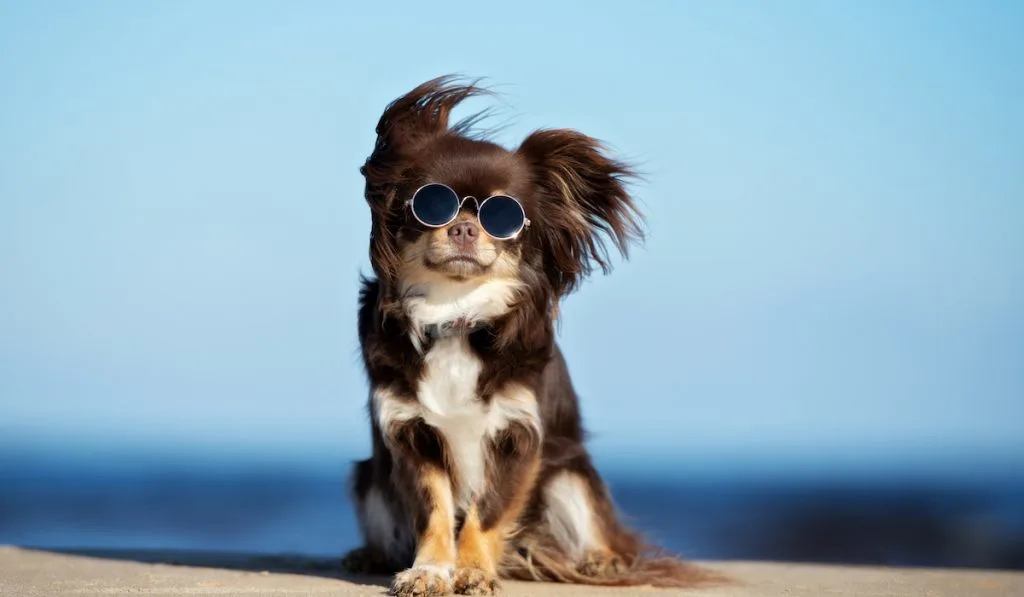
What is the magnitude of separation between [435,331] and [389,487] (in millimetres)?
799

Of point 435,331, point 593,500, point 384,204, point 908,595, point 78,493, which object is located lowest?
point 908,595

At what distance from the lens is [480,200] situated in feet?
15.4

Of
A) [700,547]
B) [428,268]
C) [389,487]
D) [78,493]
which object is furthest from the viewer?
[78,493]

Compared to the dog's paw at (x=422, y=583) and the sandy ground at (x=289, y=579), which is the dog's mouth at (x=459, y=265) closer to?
the dog's paw at (x=422, y=583)

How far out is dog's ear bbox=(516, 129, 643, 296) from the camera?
16.3ft

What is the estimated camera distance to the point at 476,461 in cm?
484

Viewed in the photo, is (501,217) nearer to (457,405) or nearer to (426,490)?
(457,405)

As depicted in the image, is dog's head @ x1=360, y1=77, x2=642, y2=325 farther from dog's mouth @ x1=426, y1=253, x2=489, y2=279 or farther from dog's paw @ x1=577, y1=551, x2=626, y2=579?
dog's paw @ x1=577, y1=551, x2=626, y2=579

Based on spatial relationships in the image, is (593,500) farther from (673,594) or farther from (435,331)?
(435,331)

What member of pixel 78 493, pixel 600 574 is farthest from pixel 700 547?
pixel 78 493

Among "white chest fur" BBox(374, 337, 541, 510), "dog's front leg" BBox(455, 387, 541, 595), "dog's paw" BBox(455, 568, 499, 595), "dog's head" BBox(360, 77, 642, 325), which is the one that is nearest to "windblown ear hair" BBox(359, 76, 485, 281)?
"dog's head" BBox(360, 77, 642, 325)

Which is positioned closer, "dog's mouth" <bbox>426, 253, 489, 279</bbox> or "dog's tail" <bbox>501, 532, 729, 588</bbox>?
"dog's mouth" <bbox>426, 253, 489, 279</bbox>

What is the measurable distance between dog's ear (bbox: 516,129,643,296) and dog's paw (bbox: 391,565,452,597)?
48.4 inches

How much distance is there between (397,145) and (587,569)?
1.94 metres
